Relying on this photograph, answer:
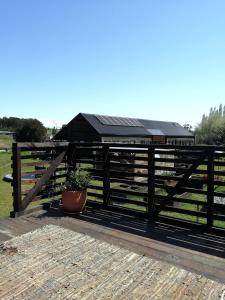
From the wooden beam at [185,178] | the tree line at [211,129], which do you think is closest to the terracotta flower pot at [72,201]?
the wooden beam at [185,178]

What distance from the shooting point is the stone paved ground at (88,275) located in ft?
8.63

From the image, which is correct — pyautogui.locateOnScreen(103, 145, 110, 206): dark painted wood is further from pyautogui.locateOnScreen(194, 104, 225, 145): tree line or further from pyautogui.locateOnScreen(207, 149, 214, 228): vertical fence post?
pyautogui.locateOnScreen(194, 104, 225, 145): tree line

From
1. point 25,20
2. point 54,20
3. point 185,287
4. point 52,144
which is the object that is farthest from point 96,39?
point 185,287

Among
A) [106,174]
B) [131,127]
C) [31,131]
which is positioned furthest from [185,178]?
[31,131]

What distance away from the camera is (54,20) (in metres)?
9.16

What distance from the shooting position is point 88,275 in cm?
299

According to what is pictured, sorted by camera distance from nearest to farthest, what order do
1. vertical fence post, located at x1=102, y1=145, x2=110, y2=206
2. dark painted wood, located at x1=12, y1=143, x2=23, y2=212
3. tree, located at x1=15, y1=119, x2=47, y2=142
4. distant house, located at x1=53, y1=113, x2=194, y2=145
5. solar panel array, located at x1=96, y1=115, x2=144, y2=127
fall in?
dark painted wood, located at x1=12, y1=143, x2=23, y2=212 < vertical fence post, located at x1=102, y1=145, x2=110, y2=206 < distant house, located at x1=53, y1=113, x2=194, y2=145 < solar panel array, located at x1=96, y1=115, x2=144, y2=127 < tree, located at x1=15, y1=119, x2=47, y2=142

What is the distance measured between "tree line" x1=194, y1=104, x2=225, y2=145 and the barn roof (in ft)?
20.2

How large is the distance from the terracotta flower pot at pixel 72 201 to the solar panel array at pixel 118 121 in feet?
72.8

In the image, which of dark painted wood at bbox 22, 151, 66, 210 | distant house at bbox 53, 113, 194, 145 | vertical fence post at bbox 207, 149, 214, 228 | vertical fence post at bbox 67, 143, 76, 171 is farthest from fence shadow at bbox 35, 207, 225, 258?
distant house at bbox 53, 113, 194, 145

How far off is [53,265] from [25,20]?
8.17 metres

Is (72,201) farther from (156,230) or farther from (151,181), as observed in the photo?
(156,230)

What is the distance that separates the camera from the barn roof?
1030 inches

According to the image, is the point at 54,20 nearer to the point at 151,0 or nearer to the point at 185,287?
the point at 151,0
